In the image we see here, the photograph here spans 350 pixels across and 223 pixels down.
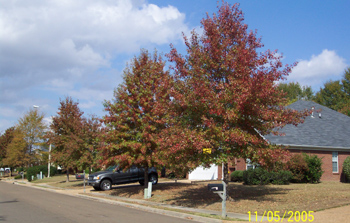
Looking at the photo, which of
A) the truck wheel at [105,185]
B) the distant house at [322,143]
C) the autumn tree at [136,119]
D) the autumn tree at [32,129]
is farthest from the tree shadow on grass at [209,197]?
the autumn tree at [32,129]

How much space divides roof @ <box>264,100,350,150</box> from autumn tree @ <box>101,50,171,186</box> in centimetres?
991

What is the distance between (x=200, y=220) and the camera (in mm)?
11070

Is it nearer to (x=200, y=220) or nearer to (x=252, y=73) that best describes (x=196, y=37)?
(x=252, y=73)

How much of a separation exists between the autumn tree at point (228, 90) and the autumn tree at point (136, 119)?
3.41 m

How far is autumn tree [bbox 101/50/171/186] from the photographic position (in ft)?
56.8

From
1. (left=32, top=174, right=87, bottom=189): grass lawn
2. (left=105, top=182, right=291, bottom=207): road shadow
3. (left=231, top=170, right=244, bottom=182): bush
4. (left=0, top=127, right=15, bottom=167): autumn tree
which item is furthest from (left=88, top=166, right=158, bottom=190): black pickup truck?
(left=0, top=127, right=15, bottom=167): autumn tree

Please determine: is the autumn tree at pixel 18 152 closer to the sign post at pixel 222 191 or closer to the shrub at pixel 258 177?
the shrub at pixel 258 177

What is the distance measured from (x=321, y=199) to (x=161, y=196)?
784 centimetres


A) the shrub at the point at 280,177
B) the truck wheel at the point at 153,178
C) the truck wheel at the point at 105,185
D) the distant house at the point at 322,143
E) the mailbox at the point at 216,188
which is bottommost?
the truck wheel at the point at 105,185

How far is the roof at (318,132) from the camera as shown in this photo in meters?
24.7

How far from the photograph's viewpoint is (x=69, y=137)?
28.0 metres

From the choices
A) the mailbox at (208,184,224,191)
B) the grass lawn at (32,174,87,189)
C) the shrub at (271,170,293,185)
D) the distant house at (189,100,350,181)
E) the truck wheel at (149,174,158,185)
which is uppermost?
the distant house at (189,100,350,181)

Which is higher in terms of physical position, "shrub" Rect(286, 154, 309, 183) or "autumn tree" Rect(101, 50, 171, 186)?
"autumn tree" Rect(101, 50, 171, 186)

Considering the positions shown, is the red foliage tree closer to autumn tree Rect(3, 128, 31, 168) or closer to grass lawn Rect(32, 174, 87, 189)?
grass lawn Rect(32, 174, 87, 189)
